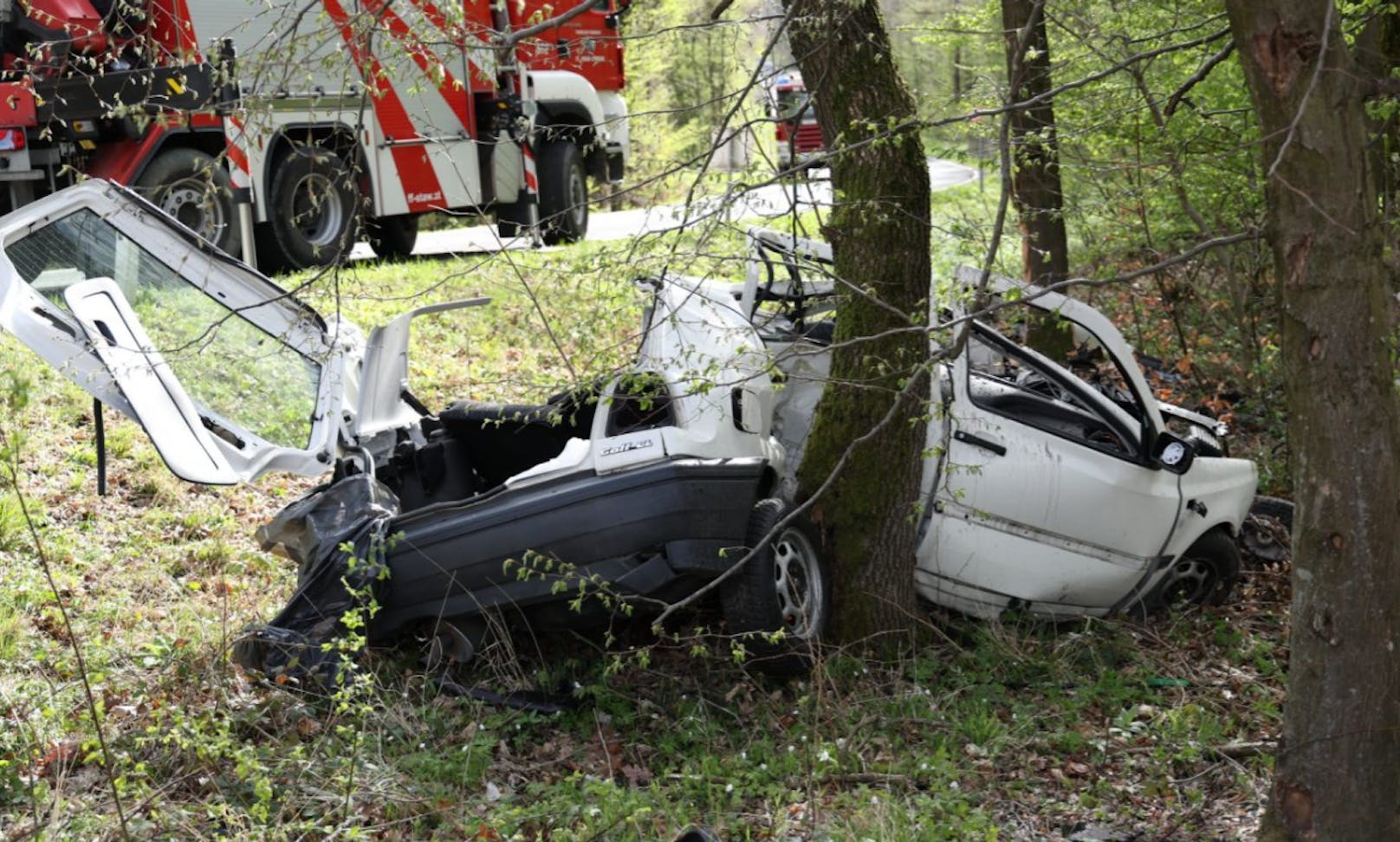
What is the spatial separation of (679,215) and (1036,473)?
7.57 feet

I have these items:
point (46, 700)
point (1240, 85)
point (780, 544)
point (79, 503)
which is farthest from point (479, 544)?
point (1240, 85)

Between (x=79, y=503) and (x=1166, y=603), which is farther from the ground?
(x=79, y=503)

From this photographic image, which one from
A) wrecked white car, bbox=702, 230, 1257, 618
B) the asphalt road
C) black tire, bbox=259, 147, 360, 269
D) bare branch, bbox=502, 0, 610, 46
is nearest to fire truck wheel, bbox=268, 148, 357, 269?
black tire, bbox=259, 147, 360, 269

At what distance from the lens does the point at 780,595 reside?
6.06m

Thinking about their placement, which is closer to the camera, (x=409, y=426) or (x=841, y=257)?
→ (x=841, y=257)

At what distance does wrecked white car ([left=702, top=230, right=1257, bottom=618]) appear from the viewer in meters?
6.68

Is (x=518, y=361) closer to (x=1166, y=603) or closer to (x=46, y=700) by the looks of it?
(x=1166, y=603)

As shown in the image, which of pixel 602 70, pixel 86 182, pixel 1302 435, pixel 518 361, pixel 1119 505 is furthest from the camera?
pixel 602 70

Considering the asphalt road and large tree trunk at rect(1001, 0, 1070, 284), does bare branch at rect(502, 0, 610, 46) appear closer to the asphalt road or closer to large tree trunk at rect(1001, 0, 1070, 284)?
the asphalt road

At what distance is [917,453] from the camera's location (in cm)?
655

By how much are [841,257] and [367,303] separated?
628 cm

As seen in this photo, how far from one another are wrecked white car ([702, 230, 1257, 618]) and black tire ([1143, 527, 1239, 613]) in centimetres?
2

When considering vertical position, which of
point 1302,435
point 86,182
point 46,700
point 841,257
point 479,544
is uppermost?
point 86,182

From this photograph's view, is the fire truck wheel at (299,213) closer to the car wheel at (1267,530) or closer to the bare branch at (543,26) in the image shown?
the bare branch at (543,26)
